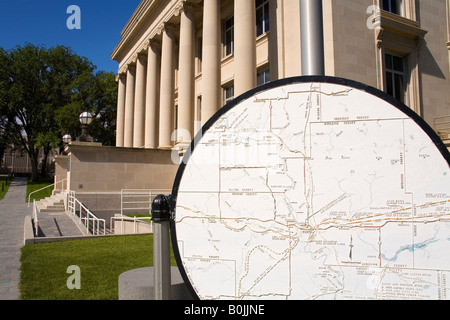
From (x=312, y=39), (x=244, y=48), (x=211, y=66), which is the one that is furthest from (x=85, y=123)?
(x=312, y=39)

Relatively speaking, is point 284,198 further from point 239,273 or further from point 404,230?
point 404,230

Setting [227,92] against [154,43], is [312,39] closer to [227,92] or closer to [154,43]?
[227,92]

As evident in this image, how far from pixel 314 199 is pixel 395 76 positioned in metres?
17.3

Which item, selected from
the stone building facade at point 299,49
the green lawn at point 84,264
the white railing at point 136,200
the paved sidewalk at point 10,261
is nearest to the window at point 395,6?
the stone building facade at point 299,49

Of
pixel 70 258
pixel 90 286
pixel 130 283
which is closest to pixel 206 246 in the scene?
pixel 130 283

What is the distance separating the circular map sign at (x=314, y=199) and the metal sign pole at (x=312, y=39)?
1.50 meters


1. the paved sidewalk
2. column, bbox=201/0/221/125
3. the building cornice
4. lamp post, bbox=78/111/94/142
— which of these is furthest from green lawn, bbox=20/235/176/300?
the building cornice

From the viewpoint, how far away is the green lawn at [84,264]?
513cm

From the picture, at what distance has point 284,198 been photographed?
2467 millimetres

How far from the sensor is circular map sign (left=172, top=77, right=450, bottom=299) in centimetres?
221

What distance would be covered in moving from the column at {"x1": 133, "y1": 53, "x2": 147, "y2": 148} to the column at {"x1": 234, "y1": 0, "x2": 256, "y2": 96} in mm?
16366

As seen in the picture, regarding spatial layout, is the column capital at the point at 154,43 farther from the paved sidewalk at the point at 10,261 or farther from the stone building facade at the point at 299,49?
the paved sidewalk at the point at 10,261

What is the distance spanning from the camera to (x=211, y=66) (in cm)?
1858

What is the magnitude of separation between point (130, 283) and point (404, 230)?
261 centimetres
